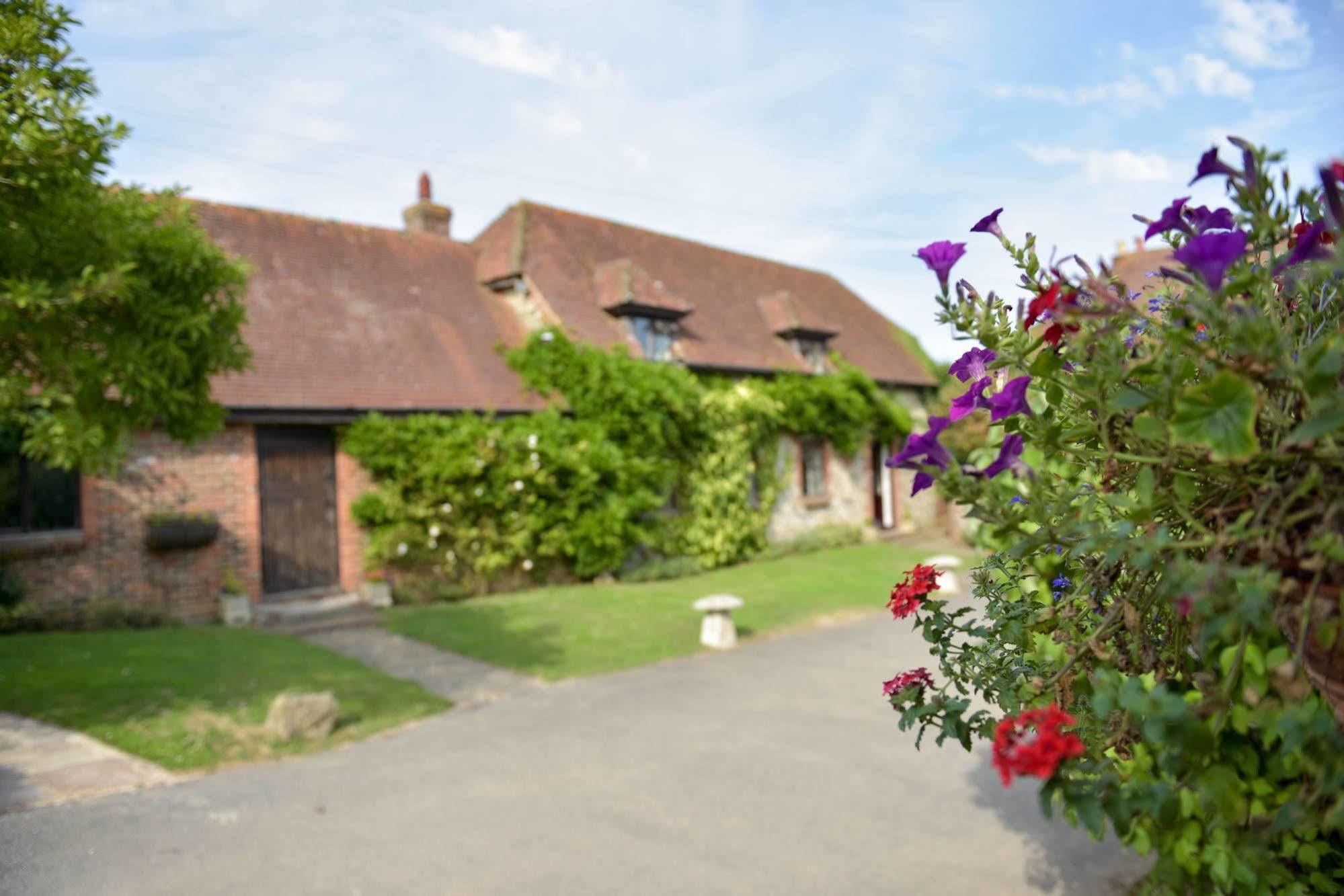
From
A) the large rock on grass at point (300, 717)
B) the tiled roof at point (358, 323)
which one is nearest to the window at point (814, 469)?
the tiled roof at point (358, 323)

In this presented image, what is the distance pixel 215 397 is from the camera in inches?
472

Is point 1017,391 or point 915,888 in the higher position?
point 1017,391

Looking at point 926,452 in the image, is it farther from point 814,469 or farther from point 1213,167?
point 814,469

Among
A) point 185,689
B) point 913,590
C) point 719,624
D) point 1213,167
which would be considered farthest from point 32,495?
point 1213,167

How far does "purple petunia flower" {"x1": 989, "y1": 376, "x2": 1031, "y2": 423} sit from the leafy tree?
19.9 ft

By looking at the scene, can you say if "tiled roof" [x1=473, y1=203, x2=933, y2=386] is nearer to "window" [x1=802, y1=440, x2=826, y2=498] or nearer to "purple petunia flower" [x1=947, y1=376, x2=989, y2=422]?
"window" [x1=802, y1=440, x2=826, y2=498]

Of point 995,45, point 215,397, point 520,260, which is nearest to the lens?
point 995,45

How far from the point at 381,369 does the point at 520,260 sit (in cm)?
434

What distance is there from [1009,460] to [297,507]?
13.3m

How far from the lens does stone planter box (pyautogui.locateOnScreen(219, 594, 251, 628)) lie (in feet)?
39.5

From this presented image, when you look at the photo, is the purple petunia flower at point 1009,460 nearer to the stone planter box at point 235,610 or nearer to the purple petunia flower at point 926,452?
the purple petunia flower at point 926,452

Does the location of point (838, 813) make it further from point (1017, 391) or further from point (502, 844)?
point (1017, 391)

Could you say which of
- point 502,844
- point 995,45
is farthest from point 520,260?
point 995,45

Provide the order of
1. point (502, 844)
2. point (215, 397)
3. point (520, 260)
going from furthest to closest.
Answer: point (520, 260) < point (215, 397) < point (502, 844)
